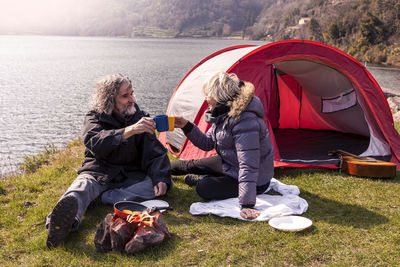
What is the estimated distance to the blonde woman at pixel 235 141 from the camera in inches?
138

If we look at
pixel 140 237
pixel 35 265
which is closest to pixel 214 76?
pixel 140 237

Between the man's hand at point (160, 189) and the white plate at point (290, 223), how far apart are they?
1.24 m

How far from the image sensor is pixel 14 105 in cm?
1625

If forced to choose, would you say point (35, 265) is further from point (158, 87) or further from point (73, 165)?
point (158, 87)

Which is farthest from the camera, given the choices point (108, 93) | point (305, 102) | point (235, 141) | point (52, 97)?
point (52, 97)

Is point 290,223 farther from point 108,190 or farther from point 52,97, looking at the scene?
point 52,97

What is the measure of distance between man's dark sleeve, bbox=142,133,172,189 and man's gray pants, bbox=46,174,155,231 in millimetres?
96

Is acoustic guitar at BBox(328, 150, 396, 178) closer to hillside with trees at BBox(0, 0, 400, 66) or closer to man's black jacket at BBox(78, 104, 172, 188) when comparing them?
man's black jacket at BBox(78, 104, 172, 188)

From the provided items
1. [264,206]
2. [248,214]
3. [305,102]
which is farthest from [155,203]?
[305,102]

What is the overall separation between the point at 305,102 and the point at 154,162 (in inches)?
166

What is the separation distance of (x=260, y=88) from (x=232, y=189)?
179 cm

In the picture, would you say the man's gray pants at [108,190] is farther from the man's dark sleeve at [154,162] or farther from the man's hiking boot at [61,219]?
the man's hiking boot at [61,219]

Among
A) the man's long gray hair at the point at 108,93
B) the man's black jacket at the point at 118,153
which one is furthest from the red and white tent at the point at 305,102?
the man's long gray hair at the point at 108,93

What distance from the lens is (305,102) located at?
7297mm
